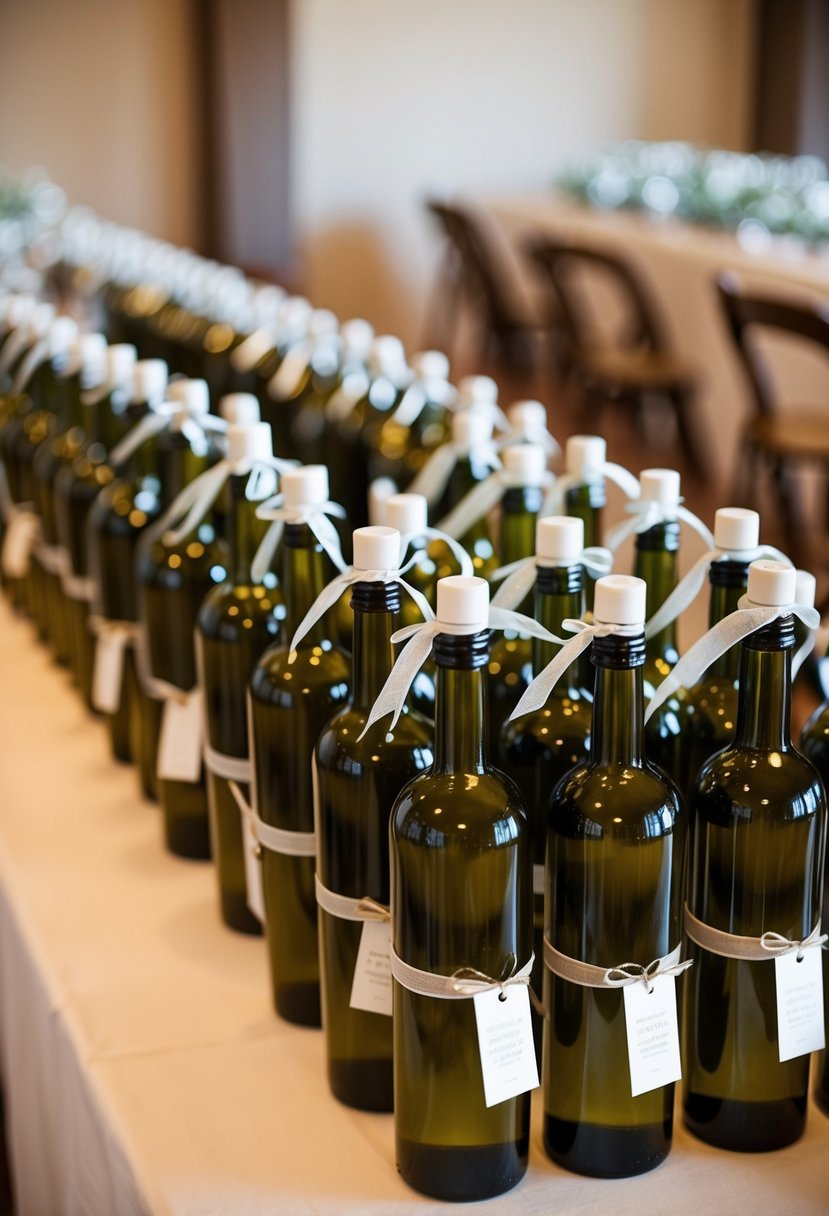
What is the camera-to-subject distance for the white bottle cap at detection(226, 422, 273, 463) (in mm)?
1272

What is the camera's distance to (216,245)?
7844 mm

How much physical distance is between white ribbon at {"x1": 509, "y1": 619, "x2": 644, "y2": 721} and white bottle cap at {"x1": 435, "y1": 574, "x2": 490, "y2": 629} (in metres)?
0.07

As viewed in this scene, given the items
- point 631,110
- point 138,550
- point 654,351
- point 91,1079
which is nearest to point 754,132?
point 631,110

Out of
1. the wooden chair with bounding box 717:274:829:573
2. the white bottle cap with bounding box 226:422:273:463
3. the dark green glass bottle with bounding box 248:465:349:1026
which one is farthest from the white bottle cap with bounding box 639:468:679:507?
the wooden chair with bounding box 717:274:829:573

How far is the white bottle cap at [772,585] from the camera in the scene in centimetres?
86

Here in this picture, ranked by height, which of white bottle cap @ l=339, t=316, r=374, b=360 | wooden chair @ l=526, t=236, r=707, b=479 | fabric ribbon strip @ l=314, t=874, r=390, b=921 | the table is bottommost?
wooden chair @ l=526, t=236, r=707, b=479

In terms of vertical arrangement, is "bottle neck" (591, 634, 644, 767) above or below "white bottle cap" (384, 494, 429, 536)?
below

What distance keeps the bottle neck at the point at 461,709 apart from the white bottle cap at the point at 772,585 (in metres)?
0.16

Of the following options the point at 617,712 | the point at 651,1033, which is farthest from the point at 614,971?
the point at 617,712

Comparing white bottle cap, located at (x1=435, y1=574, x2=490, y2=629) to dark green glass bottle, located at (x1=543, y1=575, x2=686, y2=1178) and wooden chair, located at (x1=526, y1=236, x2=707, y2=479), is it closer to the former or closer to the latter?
dark green glass bottle, located at (x1=543, y1=575, x2=686, y2=1178)

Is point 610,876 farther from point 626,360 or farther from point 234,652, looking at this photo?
point 626,360

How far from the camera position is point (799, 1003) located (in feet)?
3.11

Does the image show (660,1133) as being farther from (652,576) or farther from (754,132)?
(754,132)

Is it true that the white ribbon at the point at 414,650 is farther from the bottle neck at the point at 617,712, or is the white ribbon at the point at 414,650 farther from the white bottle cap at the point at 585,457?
the white bottle cap at the point at 585,457
